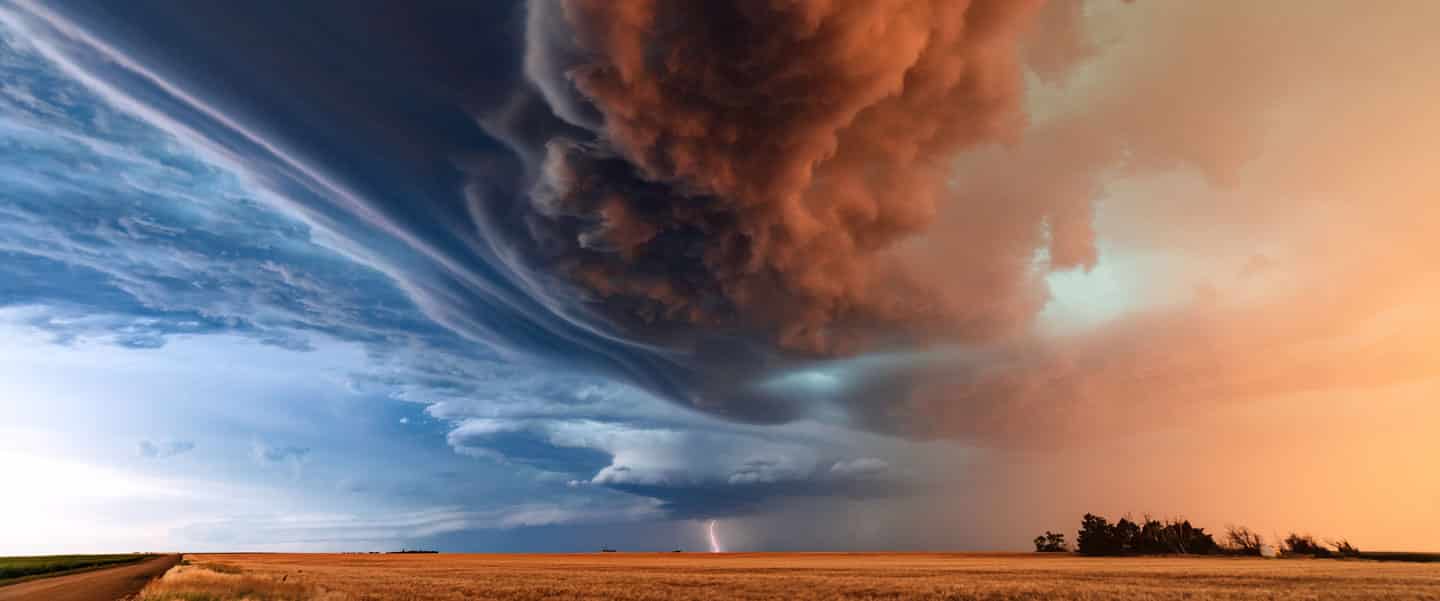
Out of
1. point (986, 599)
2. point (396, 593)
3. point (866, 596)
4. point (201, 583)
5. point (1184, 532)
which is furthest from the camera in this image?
point (1184, 532)

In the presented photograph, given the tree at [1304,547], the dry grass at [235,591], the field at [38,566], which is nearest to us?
the dry grass at [235,591]

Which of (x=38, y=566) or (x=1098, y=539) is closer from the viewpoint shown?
(x=38, y=566)

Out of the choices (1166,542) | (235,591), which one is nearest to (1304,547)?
(1166,542)

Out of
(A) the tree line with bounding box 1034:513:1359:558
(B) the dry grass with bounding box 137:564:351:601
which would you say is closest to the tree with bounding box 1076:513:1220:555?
(A) the tree line with bounding box 1034:513:1359:558

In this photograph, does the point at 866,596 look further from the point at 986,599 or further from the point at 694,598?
the point at 694,598

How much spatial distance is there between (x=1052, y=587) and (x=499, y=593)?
3216 centimetres

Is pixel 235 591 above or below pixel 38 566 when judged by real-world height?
below

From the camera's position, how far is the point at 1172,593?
37.2 metres

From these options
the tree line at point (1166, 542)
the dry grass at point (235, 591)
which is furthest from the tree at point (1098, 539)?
the dry grass at point (235, 591)

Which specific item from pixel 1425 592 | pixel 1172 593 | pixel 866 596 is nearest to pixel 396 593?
pixel 866 596

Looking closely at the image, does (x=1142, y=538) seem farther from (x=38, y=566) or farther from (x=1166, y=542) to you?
(x=38, y=566)

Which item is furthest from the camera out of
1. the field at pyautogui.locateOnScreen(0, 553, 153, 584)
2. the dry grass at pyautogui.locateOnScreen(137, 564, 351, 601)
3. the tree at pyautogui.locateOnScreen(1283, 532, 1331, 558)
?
the tree at pyautogui.locateOnScreen(1283, 532, 1331, 558)

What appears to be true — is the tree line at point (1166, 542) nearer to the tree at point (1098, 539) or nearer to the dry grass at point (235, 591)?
the tree at point (1098, 539)

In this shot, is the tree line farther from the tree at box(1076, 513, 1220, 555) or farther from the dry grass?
the dry grass
